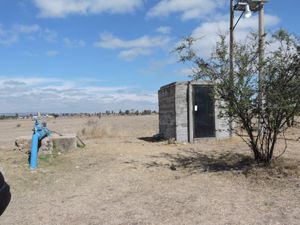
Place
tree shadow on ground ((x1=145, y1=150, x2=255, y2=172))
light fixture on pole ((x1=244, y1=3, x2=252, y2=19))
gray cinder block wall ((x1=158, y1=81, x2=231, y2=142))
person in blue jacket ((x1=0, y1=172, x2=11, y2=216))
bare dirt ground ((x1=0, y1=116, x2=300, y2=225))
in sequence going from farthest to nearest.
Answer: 1. gray cinder block wall ((x1=158, y1=81, x2=231, y2=142))
2. light fixture on pole ((x1=244, y1=3, x2=252, y2=19))
3. tree shadow on ground ((x1=145, y1=150, x2=255, y2=172))
4. bare dirt ground ((x1=0, y1=116, x2=300, y2=225))
5. person in blue jacket ((x1=0, y1=172, x2=11, y2=216))

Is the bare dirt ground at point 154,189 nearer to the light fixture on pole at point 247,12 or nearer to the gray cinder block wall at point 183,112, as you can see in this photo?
the gray cinder block wall at point 183,112

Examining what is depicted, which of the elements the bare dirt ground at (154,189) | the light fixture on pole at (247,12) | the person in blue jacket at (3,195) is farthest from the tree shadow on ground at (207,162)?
the person in blue jacket at (3,195)

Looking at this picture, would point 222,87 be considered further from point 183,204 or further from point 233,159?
point 183,204

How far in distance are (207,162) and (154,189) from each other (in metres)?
2.96

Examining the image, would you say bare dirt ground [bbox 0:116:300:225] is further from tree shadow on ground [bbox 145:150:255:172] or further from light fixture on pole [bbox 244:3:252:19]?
light fixture on pole [bbox 244:3:252:19]

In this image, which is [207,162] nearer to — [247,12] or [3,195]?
[247,12]

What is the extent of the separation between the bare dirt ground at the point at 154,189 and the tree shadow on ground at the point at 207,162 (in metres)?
0.02

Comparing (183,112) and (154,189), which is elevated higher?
(183,112)

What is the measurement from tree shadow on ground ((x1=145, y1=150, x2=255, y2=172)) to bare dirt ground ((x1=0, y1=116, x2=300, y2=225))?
0.02 m

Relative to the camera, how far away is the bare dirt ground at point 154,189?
693 cm

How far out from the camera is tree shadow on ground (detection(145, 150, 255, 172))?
409 inches

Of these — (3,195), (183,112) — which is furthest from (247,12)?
(3,195)

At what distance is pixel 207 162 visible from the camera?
37.1ft

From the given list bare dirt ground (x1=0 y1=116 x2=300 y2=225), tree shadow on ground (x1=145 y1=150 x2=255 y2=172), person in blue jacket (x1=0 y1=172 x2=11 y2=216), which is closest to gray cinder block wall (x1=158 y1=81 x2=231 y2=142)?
bare dirt ground (x1=0 y1=116 x2=300 y2=225)
